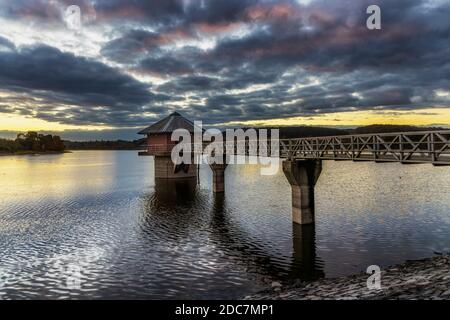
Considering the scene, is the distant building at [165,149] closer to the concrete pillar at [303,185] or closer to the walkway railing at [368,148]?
the walkway railing at [368,148]

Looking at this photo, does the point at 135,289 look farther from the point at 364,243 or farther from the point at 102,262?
the point at 364,243

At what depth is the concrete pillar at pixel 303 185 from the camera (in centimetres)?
2711

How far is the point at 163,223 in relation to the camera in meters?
30.2

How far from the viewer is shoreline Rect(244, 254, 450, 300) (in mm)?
11047

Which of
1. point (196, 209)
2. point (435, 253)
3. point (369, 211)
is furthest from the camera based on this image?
point (196, 209)

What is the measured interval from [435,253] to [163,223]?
21.0 meters

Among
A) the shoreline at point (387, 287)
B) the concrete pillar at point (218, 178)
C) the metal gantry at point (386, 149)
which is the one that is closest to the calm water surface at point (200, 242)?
the shoreline at point (387, 287)

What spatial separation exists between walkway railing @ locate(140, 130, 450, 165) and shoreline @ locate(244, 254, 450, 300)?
18.4 ft

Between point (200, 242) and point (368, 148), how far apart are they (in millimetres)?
13425

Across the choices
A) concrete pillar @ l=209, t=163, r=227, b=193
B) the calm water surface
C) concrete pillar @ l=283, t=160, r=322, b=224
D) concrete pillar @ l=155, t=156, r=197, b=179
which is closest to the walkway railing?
concrete pillar @ l=283, t=160, r=322, b=224

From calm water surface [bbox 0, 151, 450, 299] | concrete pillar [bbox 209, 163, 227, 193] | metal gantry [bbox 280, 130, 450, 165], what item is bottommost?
calm water surface [bbox 0, 151, 450, 299]

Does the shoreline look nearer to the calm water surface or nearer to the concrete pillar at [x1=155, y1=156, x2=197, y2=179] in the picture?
the calm water surface

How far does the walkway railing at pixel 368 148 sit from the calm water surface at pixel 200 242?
577cm
